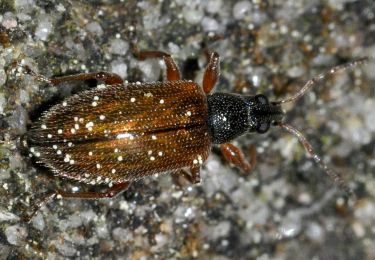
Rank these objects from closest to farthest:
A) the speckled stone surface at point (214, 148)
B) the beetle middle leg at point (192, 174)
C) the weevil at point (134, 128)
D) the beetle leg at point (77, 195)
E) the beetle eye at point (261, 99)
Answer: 1. the weevil at point (134, 128)
2. the beetle leg at point (77, 195)
3. the speckled stone surface at point (214, 148)
4. the beetle middle leg at point (192, 174)
5. the beetle eye at point (261, 99)

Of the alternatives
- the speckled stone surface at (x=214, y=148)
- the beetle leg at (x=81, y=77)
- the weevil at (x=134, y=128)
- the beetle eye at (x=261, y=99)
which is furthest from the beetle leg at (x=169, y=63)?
the beetle eye at (x=261, y=99)

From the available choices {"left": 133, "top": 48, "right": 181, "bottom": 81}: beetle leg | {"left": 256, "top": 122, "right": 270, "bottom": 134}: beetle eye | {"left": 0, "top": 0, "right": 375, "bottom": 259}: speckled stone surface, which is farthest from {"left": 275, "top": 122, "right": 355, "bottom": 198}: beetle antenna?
{"left": 133, "top": 48, "right": 181, "bottom": 81}: beetle leg

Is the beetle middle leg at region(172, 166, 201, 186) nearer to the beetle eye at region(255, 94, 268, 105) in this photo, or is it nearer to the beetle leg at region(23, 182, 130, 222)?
the beetle leg at region(23, 182, 130, 222)

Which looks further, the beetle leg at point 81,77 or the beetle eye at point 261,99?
the beetle eye at point 261,99

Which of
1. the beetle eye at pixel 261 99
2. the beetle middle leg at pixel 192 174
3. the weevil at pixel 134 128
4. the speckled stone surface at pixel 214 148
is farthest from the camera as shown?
the beetle eye at pixel 261 99

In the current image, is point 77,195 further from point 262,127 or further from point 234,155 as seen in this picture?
point 262,127

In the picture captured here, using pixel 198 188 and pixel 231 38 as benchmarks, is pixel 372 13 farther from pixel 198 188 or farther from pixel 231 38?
pixel 198 188

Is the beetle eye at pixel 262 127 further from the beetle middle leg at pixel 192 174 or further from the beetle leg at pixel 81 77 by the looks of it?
the beetle leg at pixel 81 77

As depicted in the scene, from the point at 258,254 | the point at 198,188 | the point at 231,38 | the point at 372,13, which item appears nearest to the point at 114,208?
the point at 198,188
